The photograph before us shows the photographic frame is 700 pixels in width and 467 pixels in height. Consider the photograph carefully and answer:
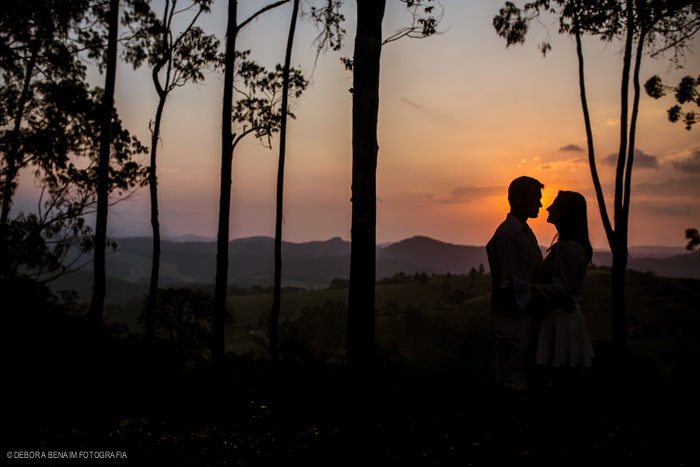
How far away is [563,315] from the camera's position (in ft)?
9.37

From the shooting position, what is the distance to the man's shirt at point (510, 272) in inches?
113

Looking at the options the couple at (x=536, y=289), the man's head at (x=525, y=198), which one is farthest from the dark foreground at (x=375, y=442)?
→ the man's head at (x=525, y=198)

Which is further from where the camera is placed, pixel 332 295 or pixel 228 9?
pixel 332 295

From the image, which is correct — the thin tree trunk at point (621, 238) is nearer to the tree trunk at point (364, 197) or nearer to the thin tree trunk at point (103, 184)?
the tree trunk at point (364, 197)

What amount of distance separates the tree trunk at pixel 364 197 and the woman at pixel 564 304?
1.61 meters

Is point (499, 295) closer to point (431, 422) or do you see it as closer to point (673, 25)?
point (431, 422)

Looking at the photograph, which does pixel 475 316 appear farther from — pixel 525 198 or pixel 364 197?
pixel 525 198

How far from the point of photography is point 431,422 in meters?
5.71

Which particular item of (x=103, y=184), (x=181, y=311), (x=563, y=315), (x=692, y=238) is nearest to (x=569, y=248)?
(x=563, y=315)

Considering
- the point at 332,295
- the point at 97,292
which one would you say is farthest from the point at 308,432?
the point at 332,295

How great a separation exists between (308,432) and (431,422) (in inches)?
70.7

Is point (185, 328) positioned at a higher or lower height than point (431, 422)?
lower

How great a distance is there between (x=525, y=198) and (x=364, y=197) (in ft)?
4.90

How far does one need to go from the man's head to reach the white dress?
0.33 m
